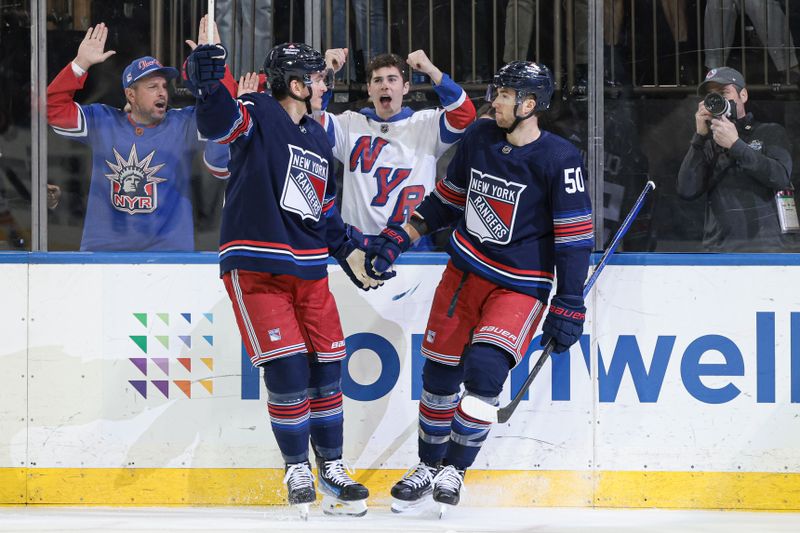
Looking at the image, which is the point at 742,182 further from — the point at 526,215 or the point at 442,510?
the point at 442,510

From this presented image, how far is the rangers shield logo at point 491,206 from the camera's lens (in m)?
3.45

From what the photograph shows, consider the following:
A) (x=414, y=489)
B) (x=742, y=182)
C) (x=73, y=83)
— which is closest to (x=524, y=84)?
(x=742, y=182)

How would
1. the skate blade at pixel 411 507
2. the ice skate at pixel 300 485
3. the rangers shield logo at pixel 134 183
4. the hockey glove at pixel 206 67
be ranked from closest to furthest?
1. the hockey glove at pixel 206 67
2. the ice skate at pixel 300 485
3. the skate blade at pixel 411 507
4. the rangers shield logo at pixel 134 183

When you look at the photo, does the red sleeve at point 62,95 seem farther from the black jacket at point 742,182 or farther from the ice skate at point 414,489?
the black jacket at point 742,182

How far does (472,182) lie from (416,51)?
0.56 metres

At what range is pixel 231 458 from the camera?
375 cm

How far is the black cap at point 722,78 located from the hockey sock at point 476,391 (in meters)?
1.13

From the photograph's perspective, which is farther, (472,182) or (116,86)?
(116,86)

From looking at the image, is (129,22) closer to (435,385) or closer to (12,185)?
(12,185)

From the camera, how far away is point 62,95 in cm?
380

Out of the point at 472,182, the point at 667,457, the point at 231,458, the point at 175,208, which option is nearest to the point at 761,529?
the point at 667,457

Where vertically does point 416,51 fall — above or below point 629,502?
above

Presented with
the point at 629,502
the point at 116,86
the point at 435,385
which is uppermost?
the point at 116,86

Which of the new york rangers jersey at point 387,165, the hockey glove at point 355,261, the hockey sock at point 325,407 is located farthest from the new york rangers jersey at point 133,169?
the hockey sock at point 325,407
